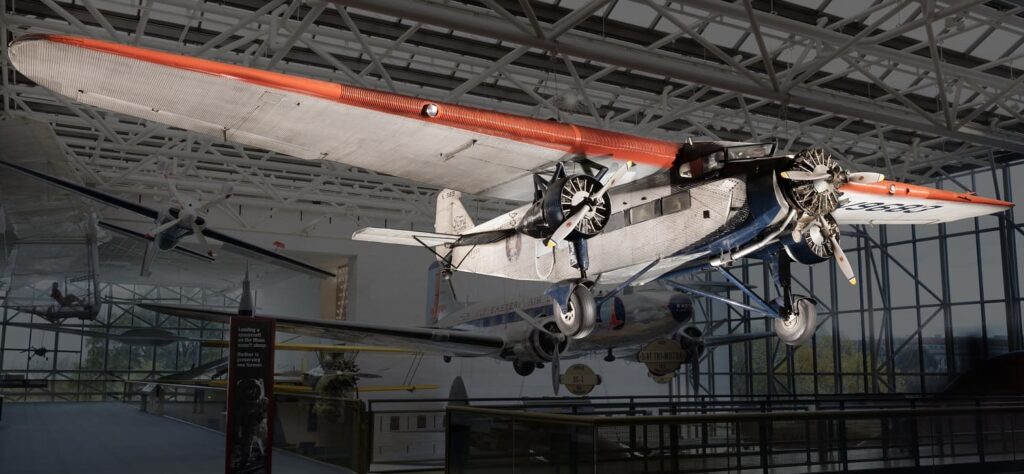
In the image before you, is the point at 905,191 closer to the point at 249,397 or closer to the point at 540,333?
the point at 540,333

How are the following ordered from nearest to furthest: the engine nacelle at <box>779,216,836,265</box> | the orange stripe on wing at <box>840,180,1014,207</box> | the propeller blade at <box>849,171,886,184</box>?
the propeller blade at <box>849,171,886,184</box> → the engine nacelle at <box>779,216,836,265</box> → the orange stripe on wing at <box>840,180,1014,207</box>

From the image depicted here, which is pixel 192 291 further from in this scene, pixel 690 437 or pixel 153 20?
pixel 690 437

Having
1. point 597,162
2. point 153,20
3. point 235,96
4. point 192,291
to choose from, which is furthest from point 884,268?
point 192,291

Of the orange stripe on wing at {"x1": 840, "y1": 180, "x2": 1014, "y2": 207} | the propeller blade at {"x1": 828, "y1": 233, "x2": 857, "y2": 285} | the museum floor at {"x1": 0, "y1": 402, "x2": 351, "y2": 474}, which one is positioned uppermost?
the orange stripe on wing at {"x1": 840, "y1": 180, "x2": 1014, "y2": 207}

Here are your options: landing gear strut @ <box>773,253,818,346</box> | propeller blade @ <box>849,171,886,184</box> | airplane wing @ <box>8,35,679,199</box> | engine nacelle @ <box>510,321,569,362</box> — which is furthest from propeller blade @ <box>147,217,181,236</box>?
propeller blade @ <box>849,171,886,184</box>

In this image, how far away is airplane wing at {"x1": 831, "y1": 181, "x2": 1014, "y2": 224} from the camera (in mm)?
9430

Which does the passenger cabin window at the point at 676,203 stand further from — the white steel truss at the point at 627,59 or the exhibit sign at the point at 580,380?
the exhibit sign at the point at 580,380

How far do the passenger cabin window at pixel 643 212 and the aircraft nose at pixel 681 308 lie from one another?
7.28 metres

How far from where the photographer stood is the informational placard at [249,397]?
8.82 m

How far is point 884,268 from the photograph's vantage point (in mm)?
24719

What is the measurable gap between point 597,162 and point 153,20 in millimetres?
11212

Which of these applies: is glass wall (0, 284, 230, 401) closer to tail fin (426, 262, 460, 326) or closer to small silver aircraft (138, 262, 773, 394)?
tail fin (426, 262, 460, 326)

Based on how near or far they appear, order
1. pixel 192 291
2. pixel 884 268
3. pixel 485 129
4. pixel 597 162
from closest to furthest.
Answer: pixel 485 129 → pixel 597 162 → pixel 884 268 → pixel 192 291

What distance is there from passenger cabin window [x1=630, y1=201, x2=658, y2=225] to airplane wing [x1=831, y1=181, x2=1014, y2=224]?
2263 millimetres
